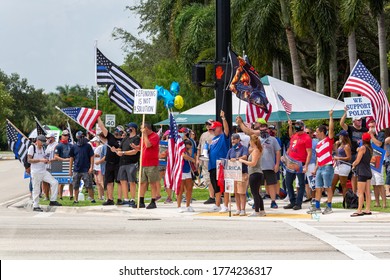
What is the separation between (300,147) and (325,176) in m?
1.33

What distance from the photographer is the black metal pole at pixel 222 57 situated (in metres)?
21.5

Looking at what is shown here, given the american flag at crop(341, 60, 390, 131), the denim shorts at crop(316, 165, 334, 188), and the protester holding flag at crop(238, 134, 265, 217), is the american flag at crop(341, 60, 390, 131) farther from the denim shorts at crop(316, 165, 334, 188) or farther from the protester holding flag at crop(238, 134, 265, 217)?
the protester holding flag at crop(238, 134, 265, 217)

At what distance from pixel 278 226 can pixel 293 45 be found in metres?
27.1

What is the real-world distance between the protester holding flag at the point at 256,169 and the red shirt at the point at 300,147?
1.43m

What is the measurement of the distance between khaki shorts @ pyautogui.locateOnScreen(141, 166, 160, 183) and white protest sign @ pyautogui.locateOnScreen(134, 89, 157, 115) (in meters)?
1.42

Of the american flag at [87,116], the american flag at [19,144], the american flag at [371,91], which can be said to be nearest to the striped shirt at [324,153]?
the american flag at [371,91]

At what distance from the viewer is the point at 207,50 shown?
4844 cm

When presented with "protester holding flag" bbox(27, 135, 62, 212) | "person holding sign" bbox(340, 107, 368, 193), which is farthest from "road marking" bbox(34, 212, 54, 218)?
"person holding sign" bbox(340, 107, 368, 193)

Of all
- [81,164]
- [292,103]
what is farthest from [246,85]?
[292,103]

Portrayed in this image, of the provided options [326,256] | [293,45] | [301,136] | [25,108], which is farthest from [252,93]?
[25,108]

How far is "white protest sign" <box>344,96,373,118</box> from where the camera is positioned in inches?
792

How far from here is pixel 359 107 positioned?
→ 20.3 m

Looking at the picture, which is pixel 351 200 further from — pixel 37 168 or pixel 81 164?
pixel 37 168
